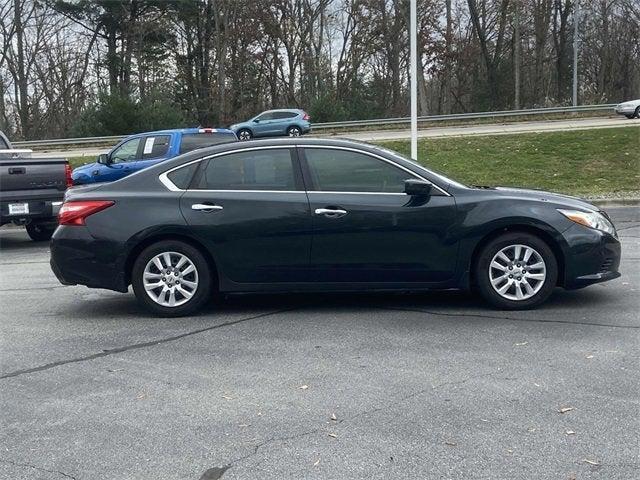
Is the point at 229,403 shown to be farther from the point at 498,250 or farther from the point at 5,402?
the point at 498,250

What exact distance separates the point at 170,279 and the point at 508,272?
295cm

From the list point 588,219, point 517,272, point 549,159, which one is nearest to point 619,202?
point 549,159

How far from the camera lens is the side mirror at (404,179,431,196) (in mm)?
6320

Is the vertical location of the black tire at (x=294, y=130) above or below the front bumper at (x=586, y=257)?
above

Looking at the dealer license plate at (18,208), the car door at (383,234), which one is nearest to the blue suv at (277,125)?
the dealer license plate at (18,208)

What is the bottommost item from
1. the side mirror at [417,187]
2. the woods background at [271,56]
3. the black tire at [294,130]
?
the side mirror at [417,187]

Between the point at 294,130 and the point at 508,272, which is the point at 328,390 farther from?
the point at 294,130

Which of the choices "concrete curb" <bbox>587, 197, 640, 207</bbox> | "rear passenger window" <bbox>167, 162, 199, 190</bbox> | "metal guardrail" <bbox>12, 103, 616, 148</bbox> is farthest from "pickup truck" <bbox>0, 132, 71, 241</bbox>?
"metal guardrail" <bbox>12, 103, 616, 148</bbox>

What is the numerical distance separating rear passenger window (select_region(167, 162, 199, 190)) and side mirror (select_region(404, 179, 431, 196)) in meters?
1.91

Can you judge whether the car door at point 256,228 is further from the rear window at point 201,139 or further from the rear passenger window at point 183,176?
the rear window at point 201,139

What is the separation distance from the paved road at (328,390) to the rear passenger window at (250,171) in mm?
1168

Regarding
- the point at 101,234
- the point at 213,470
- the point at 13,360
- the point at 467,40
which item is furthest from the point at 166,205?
the point at 467,40

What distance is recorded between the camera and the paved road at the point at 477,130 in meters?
24.6

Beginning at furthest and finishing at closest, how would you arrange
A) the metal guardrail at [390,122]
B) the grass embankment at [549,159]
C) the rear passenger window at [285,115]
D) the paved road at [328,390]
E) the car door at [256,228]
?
1. the rear passenger window at [285,115]
2. the metal guardrail at [390,122]
3. the grass embankment at [549,159]
4. the car door at [256,228]
5. the paved road at [328,390]
